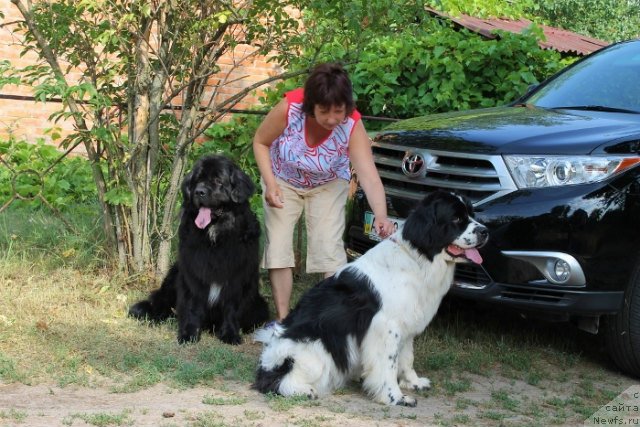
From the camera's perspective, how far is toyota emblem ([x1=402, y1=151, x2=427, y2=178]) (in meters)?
5.38

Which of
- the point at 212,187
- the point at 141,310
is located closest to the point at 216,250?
the point at 212,187

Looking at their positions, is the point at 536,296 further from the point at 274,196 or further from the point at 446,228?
the point at 274,196

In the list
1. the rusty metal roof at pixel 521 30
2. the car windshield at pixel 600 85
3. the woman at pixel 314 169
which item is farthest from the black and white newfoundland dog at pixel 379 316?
the rusty metal roof at pixel 521 30

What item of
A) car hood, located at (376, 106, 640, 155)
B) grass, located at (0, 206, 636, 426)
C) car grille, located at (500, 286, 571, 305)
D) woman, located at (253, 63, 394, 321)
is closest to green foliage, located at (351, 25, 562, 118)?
car hood, located at (376, 106, 640, 155)

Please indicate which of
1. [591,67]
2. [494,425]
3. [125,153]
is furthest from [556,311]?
[125,153]

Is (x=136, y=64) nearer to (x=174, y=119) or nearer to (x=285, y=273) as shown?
(x=174, y=119)

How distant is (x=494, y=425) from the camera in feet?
14.1

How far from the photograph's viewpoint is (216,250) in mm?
5555

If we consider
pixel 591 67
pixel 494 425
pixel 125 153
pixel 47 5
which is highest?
pixel 47 5

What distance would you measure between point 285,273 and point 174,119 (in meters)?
1.79

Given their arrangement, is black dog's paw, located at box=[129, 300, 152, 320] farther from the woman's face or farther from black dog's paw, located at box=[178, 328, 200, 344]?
the woman's face

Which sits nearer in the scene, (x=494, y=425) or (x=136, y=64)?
(x=494, y=425)

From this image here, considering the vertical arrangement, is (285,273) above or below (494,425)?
above

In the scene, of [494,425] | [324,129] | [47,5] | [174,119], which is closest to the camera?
[494,425]
